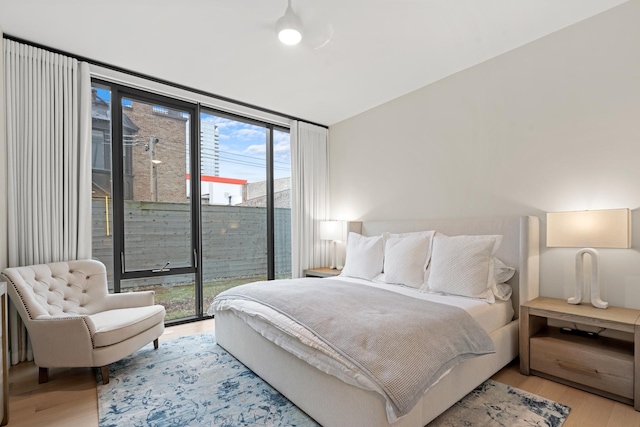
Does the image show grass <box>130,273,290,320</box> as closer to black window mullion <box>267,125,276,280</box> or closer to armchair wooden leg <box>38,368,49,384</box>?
black window mullion <box>267,125,276,280</box>

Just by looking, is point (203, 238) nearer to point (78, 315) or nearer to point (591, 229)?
point (78, 315)

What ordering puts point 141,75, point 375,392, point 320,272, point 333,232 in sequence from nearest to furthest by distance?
point 375,392, point 141,75, point 320,272, point 333,232

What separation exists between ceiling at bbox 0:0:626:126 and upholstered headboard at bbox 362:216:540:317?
5.18 feet

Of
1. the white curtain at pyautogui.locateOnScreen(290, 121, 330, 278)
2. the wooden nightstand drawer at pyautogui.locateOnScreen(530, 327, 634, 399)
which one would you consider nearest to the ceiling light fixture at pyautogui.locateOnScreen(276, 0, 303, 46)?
the white curtain at pyautogui.locateOnScreen(290, 121, 330, 278)

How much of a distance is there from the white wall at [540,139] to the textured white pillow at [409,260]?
58cm

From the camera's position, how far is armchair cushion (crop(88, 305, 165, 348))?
228 cm

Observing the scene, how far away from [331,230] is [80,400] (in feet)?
10.3

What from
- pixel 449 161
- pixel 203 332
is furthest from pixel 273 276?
pixel 449 161

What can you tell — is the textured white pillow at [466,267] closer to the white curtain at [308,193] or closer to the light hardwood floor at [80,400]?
the light hardwood floor at [80,400]

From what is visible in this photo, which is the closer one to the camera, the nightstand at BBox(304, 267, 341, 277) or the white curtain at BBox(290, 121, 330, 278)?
the nightstand at BBox(304, 267, 341, 277)

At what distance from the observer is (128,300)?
2898 millimetres

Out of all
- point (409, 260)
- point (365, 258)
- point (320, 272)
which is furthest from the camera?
point (320, 272)

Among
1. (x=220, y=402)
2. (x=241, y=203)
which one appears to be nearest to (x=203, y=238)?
(x=241, y=203)

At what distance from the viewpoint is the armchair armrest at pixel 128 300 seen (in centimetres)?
285
